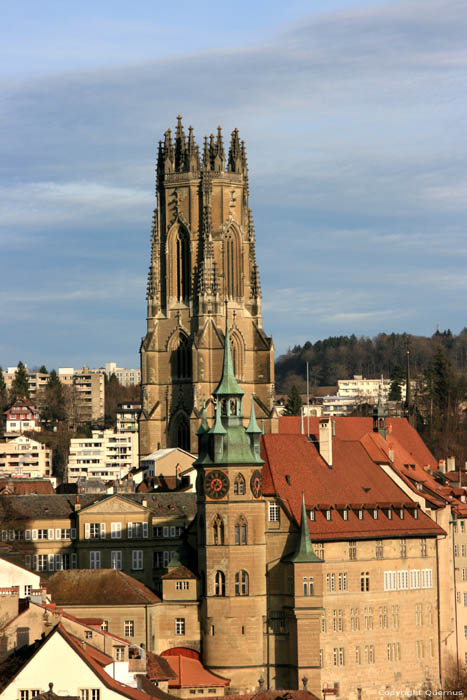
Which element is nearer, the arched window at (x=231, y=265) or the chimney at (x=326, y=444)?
the chimney at (x=326, y=444)

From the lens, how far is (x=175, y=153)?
199m

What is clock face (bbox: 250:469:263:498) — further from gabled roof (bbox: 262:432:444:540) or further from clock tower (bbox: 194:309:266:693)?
gabled roof (bbox: 262:432:444:540)

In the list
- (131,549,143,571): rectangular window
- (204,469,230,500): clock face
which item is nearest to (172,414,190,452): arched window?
Answer: (131,549,143,571): rectangular window

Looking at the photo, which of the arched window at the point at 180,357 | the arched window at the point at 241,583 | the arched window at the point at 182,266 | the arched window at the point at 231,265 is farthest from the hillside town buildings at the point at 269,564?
the arched window at the point at 182,266

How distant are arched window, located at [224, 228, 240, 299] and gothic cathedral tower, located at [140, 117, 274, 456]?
101mm

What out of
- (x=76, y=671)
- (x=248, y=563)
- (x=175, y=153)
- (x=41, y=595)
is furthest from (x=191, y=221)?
(x=76, y=671)

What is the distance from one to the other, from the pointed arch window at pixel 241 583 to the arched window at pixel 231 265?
6670 centimetres

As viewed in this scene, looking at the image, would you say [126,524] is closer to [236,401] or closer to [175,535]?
[175,535]

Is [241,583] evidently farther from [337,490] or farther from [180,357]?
[180,357]

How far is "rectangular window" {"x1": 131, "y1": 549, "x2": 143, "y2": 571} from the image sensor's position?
14362 cm

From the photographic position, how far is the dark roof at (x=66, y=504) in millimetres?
147000

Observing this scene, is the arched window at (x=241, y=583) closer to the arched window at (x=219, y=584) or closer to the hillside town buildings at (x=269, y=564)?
the hillside town buildings at (x=269, y=564)

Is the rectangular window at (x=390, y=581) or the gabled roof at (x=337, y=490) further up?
the gabled roof at (x=337, y=490)

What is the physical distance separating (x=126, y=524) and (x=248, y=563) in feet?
50.4
